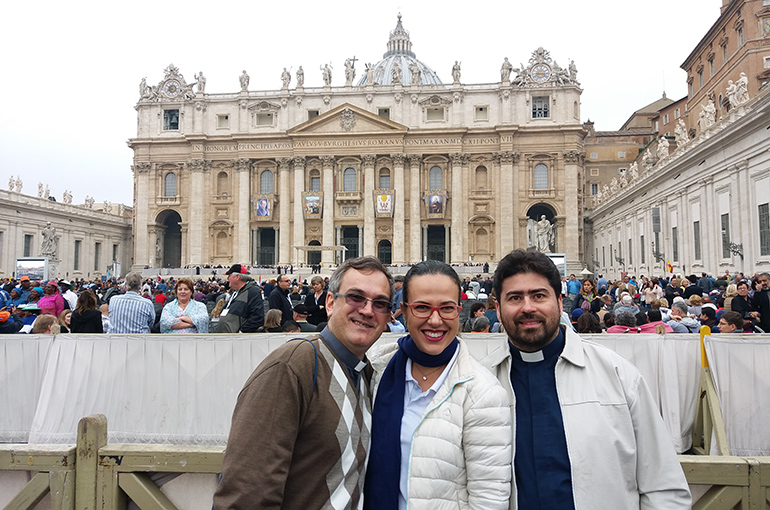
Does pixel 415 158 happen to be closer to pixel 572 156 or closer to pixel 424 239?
pixel 424 239

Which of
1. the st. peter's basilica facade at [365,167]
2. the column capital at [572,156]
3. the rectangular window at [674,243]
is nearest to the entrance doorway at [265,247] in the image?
the st. peter's basilica facade at [365,167]

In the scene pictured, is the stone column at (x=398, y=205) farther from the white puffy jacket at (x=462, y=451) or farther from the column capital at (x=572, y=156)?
the white puffy jacket at (x=462, y=451)

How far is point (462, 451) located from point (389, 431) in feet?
1.12

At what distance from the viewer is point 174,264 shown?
188ft

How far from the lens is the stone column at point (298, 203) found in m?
50.2

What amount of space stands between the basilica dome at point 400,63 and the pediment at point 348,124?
2079cm

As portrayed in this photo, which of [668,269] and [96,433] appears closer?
[96,433]

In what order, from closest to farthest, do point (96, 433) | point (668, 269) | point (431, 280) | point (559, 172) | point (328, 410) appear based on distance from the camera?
1. point (328, 410)
2. point (431, 280)
3. point (96, 433)
4. point (668, 269)
5. point (559, 172)

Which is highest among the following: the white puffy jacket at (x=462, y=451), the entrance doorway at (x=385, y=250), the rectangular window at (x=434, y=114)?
the rectangular window at (x=434, y=114)

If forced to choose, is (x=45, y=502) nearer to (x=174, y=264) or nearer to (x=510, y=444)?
(x=510, y=444)

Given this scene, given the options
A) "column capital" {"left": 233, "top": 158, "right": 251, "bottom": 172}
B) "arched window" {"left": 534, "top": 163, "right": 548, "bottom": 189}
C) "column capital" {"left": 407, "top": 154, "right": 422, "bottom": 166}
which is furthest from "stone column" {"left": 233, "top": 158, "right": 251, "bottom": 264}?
"arched window" {"left": 534, "top": 163, "right": 548, "bottom": 189}

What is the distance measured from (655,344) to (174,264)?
2289 inches

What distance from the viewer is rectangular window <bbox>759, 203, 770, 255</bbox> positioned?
18.9 m

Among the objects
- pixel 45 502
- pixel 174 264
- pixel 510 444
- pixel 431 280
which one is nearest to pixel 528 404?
pixel 510 444
